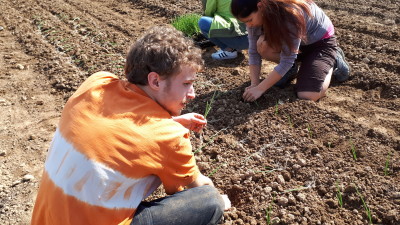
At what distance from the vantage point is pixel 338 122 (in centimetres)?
279

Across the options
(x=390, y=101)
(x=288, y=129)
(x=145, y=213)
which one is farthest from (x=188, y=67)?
(x=390, y=101)

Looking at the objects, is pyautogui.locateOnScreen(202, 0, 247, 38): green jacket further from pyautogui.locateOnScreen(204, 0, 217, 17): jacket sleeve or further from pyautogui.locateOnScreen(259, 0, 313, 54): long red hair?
pyautogui.locateOnScreen(259, 0, 313, 54): long red hair

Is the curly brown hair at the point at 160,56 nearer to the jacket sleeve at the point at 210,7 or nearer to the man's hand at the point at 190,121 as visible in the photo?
the man's hand at the point at 190,121

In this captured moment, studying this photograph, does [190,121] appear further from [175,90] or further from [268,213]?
[268,213]

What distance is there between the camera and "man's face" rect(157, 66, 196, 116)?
174 centimetres

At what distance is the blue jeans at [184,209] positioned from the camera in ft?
5.48

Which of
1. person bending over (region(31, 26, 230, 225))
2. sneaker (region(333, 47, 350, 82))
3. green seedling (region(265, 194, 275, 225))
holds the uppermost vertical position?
person bending over (region(31, 26, 230, 225))

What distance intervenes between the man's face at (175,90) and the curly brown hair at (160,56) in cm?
2

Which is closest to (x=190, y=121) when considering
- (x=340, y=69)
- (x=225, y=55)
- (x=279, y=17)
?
(x=279, y=17)

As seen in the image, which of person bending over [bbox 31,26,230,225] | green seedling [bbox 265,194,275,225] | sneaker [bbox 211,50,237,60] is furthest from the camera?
sneaker [bbox 211,50,237,60]

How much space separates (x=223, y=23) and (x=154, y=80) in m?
2.29

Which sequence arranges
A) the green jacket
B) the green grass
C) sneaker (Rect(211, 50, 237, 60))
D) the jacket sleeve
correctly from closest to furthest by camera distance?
the green jacket
sneaker (Rect(211, 50, 237, 60))
the jacket sleeve
the green grass

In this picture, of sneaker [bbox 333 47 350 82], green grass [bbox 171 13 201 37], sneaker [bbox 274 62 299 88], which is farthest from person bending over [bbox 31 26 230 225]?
green grass [bbox 171 13 201 37]

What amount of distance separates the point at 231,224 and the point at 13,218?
51.8 inches
